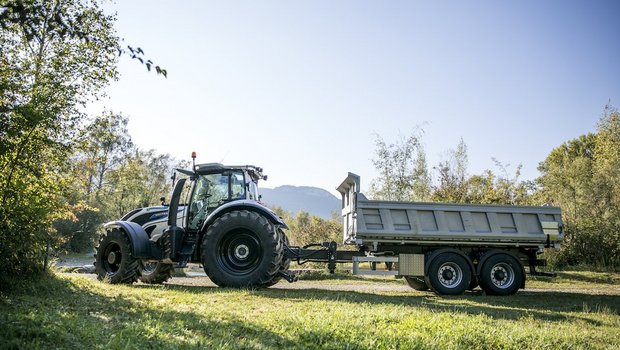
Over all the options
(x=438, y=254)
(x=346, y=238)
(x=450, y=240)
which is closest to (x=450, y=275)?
(x=438, y=254)

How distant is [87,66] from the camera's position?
14.2 metres

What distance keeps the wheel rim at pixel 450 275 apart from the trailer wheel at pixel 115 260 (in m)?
6.86

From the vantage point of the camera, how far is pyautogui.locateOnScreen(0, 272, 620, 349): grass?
16.0 feet

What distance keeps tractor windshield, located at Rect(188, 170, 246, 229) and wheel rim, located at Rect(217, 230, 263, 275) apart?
3.16 ft

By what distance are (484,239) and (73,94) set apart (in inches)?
444

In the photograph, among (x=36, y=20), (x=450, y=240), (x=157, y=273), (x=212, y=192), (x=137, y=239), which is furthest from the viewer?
(x=157, y=273)

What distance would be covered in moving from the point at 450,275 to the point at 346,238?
2.62 metres

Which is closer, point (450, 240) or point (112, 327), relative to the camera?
point (112, 327)

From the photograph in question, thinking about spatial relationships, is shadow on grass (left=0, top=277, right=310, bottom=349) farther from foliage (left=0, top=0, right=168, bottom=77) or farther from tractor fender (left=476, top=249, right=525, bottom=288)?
tractor fender (left=476, top=249, right=525, bottom=288)

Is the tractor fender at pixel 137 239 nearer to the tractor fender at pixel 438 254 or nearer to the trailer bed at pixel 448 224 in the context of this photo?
the trailer bed at pixel 448 224

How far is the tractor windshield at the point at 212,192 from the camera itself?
11.2 metres

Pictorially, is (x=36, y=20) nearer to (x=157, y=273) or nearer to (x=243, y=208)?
(x=243, y=208)

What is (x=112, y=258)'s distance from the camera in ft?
37.1

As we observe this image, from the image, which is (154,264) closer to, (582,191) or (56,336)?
(56,336)
